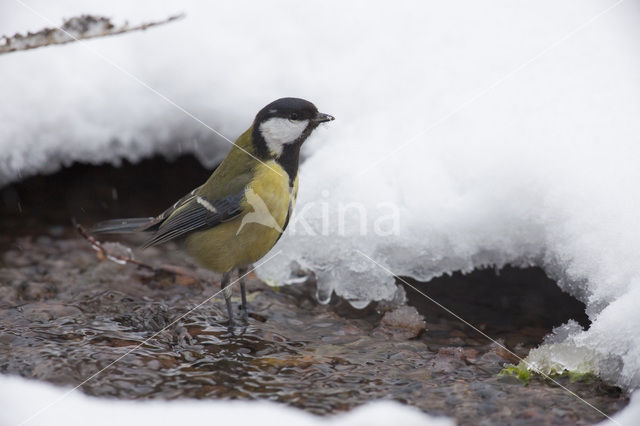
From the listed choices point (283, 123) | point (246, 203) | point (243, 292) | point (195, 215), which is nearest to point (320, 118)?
point (283, 123)

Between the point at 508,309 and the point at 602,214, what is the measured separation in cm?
70

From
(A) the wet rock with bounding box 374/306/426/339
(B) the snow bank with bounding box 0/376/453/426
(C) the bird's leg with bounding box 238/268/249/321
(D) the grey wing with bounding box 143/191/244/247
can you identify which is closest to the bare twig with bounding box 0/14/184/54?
(B) the snow bank with bounding box 0/376/453/426

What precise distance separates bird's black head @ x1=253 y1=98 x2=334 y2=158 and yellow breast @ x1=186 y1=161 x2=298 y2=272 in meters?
0.10

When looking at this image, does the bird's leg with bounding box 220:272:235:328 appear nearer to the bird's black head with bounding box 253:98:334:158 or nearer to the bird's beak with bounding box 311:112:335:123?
the bird's black head with bounding box 253:98:334:158

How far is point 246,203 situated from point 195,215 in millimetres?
308

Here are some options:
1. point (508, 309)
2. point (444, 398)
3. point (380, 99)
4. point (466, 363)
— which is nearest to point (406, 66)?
point (380, 99)

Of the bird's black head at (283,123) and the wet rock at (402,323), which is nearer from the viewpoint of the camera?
the wet rock at (402,323)

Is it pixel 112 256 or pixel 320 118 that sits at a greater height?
pixel 320 118

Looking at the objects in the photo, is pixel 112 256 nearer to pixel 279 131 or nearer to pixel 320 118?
pixel 279 131

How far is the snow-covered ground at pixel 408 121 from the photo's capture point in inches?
110

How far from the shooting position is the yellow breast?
9.65 ft

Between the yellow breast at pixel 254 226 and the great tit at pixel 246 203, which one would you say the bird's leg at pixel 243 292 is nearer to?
the great tit at pixel 246 203

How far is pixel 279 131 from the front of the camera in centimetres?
310

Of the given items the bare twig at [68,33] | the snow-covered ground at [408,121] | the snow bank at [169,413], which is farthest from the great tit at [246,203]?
the bare twig at [68,33]
